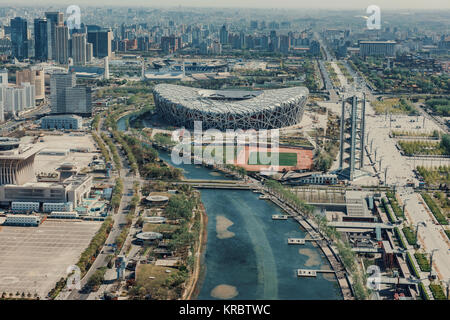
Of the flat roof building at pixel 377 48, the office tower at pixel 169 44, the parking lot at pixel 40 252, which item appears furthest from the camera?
the office tower at pixel 169 44

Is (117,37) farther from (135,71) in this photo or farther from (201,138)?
(201,138)

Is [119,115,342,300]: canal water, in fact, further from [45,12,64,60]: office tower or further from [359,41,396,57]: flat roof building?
[359,41,396,57]: flat roof building

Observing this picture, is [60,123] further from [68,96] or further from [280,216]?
[280,216]

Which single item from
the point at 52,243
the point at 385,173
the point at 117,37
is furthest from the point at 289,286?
the point at 117,37

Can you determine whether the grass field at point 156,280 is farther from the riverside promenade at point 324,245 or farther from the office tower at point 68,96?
the office tower at point 68,96

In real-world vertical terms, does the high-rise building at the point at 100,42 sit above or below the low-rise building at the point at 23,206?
above

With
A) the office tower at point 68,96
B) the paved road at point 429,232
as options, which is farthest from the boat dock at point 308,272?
the office tower at point 68,96
